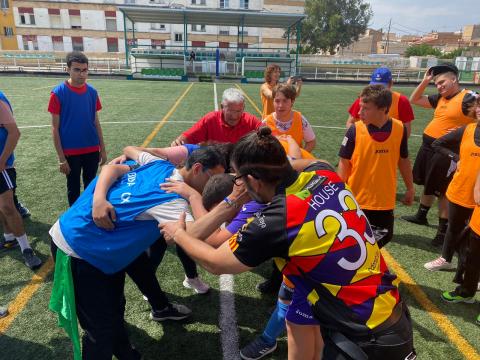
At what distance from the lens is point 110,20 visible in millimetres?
58375

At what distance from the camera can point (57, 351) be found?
293 cm

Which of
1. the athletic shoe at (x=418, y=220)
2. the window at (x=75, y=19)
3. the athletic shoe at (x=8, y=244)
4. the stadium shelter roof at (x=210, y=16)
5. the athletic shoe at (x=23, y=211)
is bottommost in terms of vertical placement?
the athletic shoe at (x=418, y=220)

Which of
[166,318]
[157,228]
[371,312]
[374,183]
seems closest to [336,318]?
[371,312]

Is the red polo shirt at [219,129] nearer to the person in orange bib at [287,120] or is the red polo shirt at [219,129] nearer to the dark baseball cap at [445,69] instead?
the person in orange bib at [287,120]

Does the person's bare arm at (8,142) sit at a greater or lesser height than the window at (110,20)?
lesser

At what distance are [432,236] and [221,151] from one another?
432 centimetres

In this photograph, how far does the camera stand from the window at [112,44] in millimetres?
58844

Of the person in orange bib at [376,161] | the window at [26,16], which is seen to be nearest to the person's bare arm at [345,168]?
the person in orange bib at [376,161]

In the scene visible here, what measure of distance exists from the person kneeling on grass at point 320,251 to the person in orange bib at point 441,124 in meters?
A: 3.77

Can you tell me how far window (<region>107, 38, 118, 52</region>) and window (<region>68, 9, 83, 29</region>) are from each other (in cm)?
481

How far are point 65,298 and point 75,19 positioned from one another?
6619 centimetres

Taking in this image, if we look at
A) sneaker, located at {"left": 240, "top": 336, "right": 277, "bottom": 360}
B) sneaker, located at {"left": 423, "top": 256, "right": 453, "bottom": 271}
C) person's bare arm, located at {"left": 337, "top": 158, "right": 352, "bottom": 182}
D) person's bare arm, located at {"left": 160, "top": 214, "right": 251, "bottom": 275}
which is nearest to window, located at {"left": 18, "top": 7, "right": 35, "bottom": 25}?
person's bare arm, located at {"left": 337, "top": 158, "right": 352, "bottom": 182}

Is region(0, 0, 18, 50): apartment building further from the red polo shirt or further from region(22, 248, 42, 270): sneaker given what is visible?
the red polo shirt

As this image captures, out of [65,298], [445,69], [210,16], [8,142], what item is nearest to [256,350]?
[65,298]
